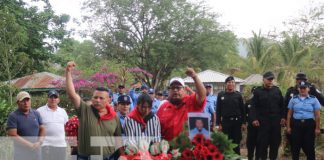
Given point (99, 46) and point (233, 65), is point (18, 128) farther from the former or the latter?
point (233, 65)

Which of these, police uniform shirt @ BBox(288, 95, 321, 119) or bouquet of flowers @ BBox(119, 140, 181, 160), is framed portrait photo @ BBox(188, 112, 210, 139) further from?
police uniform shirt @ BBox(288, 95, 321, 119)

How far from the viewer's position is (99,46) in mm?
33156

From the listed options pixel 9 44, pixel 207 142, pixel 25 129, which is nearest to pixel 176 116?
pixel 207 142

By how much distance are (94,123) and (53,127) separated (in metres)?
2.74

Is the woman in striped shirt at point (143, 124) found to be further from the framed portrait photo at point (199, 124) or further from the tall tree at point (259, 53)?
the tall tree at point (259, 53)

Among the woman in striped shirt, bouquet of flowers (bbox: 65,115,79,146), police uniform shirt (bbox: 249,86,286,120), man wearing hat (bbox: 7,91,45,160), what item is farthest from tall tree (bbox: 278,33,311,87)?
the woman in striped shirt

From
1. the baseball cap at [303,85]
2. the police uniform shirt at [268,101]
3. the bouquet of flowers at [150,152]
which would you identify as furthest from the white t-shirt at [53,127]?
the baseball cap at [303,85]

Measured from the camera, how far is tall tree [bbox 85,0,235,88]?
31.7 m

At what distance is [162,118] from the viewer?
4875mm

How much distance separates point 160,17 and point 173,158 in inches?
1104

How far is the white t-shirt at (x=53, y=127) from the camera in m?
7.13

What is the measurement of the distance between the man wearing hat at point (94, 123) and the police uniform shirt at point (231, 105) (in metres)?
4.16

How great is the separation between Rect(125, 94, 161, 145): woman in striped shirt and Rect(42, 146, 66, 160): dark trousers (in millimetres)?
2954

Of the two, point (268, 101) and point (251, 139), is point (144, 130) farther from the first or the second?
point (251, 139)
